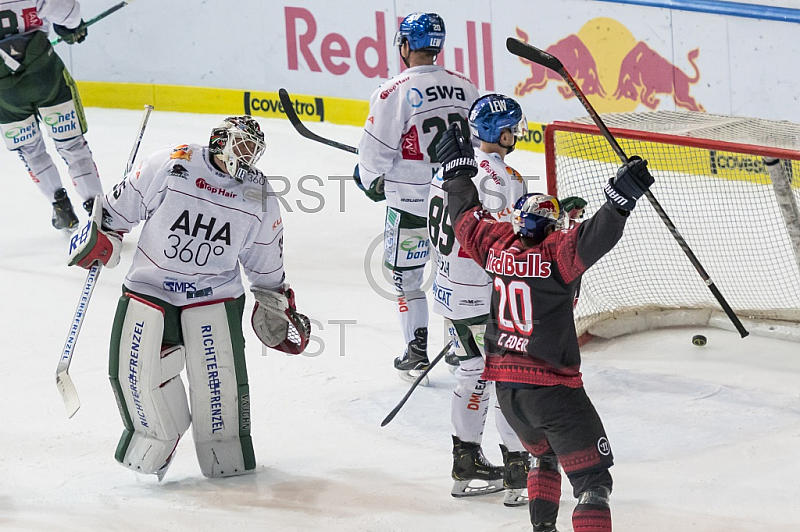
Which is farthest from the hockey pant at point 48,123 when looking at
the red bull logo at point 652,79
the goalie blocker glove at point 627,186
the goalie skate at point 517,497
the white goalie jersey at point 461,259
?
the goalie blocker glove at point 627,186

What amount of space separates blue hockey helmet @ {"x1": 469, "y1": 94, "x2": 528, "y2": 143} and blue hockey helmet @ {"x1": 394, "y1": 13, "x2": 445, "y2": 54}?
1.06 meters

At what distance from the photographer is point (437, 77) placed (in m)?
4.80

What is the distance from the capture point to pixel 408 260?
5.03 meters

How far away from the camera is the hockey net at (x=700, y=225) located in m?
5.15

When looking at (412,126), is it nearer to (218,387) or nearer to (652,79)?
(218,387)

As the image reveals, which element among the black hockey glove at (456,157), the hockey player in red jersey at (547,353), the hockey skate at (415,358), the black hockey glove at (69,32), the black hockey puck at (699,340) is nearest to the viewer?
the hockey player in red jersey at (547,353)

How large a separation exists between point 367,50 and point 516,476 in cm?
594

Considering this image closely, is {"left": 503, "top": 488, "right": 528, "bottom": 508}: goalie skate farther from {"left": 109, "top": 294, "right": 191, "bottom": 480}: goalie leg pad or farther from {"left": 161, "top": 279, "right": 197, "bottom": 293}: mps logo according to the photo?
{"left": 161, "top": 279, "right": 197, "bottom": 293}: mps logo

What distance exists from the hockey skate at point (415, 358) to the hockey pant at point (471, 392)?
118 centimetres

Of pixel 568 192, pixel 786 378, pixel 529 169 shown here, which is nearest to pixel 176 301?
pixel 568 192

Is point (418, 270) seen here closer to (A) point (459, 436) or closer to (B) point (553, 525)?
(A) point (459, 436)

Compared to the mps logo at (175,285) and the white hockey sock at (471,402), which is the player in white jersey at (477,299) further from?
→ the mps logo at (175,285)

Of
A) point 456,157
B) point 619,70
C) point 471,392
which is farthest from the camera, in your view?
point 619,70

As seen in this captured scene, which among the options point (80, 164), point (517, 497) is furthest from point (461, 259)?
point (80, 164)
